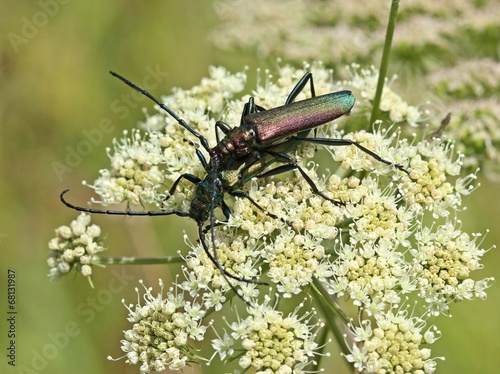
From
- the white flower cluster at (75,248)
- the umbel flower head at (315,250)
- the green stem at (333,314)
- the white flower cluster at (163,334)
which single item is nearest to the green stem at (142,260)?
the white flower cluster at (75,248)

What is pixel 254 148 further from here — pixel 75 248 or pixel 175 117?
pixel 75 248

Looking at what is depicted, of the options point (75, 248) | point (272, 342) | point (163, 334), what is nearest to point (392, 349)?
point (272, 342)

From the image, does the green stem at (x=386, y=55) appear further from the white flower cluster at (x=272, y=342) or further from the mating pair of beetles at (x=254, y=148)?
the white flower cluster at (x=272, y=342)

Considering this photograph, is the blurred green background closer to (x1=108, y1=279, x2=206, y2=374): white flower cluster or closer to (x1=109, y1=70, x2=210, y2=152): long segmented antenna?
(x1=109, y1=70, x2=210, y2=152): long segmented antenna

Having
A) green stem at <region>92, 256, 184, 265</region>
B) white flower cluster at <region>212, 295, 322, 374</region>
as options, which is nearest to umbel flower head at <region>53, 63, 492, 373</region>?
white flower cluster at <region>212, 295, 322, 374</region>

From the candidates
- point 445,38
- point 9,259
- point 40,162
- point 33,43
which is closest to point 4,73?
point 33,43
